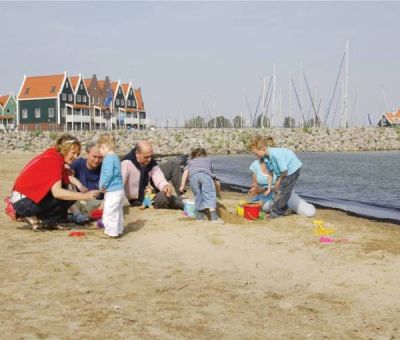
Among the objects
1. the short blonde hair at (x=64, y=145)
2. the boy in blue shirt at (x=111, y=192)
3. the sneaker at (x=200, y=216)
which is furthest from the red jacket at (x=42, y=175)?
the sneaker at (x=200, y=216)

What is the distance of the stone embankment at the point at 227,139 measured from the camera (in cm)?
4871

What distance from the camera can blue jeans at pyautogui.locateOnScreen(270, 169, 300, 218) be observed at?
8.95 metres

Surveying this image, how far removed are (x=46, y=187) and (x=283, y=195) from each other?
14.7 feet

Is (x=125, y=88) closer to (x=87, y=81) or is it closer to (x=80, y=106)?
(x=87, y=81)

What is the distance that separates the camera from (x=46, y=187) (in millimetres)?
6895

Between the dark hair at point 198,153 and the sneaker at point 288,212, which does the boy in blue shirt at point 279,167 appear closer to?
the sneaker at point 288,212

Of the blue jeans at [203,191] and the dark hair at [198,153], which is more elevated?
the dark hair at [198,153]

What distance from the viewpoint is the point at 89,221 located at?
8406 mm

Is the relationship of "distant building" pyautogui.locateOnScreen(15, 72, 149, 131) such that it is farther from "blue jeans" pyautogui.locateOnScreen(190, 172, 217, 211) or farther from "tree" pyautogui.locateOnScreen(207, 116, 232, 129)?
"blue jeans" pyautogui.locateOnScreen(190, 172, 217, 211)

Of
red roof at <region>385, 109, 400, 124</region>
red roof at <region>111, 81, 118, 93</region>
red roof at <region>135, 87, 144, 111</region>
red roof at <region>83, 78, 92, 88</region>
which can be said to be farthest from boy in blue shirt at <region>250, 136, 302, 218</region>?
red roof at <region>385, 109, 400, 124</region>

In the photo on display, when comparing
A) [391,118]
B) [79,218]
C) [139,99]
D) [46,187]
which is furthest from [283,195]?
[391,118]

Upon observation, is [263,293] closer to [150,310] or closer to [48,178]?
[150,310]

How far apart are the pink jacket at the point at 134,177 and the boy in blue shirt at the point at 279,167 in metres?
1.94

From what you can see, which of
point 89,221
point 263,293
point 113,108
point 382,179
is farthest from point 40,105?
point 263,293
